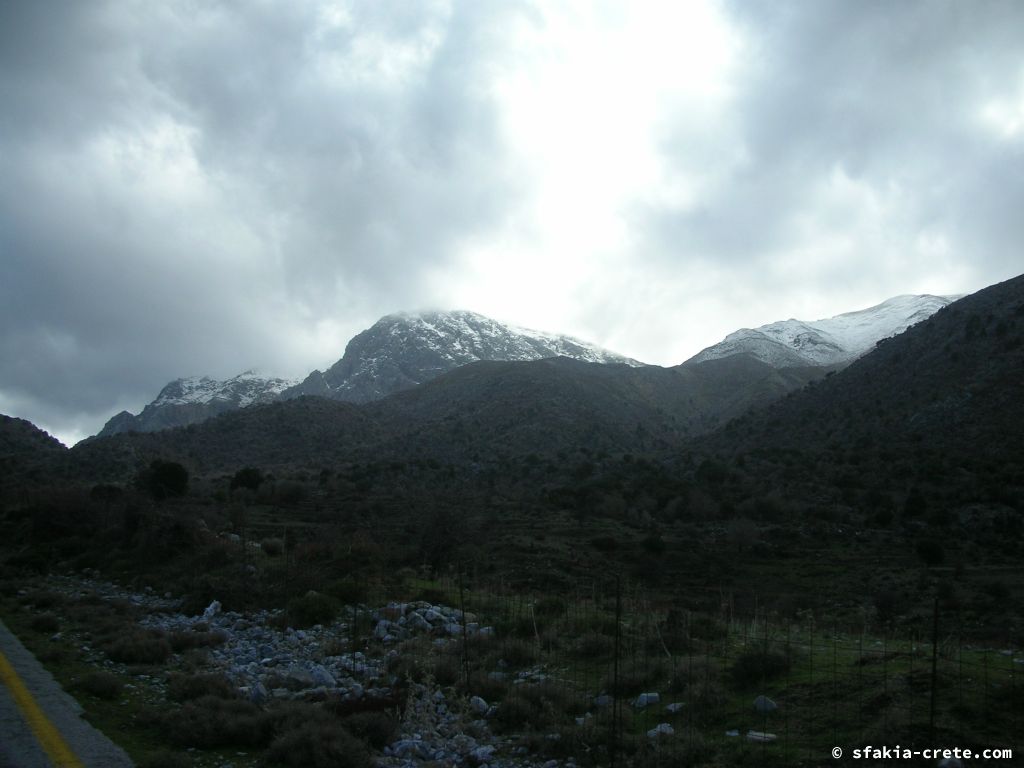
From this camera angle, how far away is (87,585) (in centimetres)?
2730

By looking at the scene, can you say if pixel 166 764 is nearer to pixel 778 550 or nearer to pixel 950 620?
pixel 950 620

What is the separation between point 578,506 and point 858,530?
24.6 meters

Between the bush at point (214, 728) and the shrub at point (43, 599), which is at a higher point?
the bush at point (214, 728)

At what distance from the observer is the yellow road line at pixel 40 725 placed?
8500mm

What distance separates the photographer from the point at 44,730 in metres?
9.55

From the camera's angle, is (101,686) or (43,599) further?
(43,599)

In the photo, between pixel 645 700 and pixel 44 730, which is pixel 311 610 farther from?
pixel 645 700

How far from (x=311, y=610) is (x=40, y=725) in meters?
9.90

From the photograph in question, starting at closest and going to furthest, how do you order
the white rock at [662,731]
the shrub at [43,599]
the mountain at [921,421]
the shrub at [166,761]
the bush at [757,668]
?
the shrub at [166,761] < the white rock at [662,731] < the bush at [757,668] < the shrub at [43,599] < the mountain at [921,421]

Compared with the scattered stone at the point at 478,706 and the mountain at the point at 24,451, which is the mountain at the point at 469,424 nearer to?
the mountain at the point at 24,451

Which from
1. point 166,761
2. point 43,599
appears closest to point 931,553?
point 166,761

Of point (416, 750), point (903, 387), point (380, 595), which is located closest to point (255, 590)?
point (380, 595)

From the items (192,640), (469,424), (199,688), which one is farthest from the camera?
(469,424)

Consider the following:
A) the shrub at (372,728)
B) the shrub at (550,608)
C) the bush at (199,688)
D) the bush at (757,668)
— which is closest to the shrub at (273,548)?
the shrub at (550,608)
